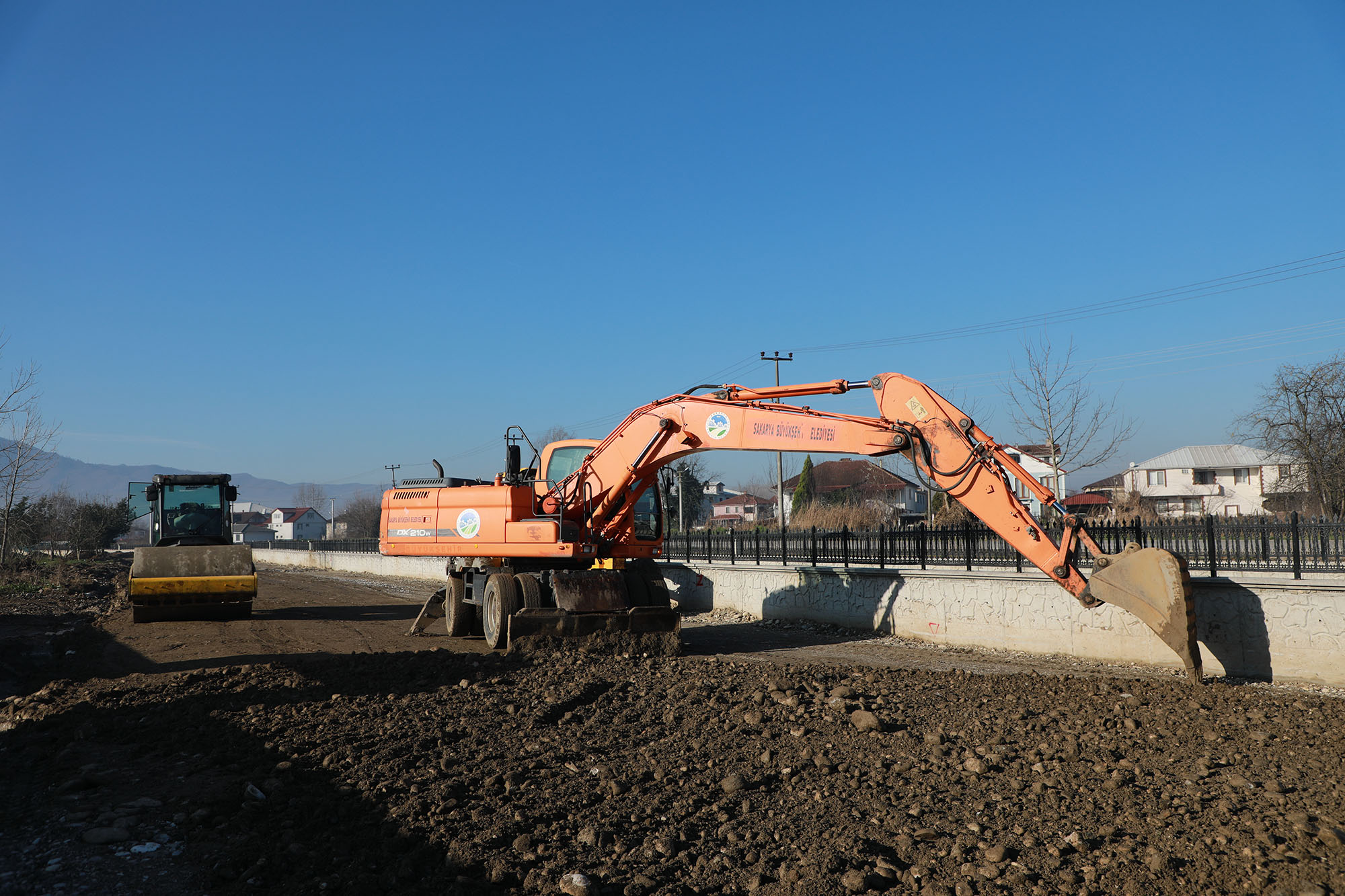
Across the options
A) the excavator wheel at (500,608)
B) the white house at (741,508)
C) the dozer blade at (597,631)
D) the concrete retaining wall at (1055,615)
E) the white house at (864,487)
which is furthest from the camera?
the white house at (741,508)

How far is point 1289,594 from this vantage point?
32.8 feet

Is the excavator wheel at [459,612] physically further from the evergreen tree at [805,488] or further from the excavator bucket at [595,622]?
the evergreen tree at [805,488]

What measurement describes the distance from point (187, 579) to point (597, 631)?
358 inches

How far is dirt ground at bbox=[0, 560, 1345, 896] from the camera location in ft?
15.1

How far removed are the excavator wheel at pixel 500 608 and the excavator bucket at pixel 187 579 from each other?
6.22 metres

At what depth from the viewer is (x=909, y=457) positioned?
1063cm

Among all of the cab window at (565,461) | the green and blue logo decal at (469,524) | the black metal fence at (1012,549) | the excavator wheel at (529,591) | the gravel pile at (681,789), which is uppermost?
the cab window at (565,461)

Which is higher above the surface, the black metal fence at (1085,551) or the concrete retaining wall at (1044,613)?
the black metal fence at (1085,551)

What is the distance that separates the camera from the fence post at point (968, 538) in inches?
547

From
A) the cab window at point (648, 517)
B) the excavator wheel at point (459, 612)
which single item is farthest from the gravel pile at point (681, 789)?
the excavator wheel at point (459, 612)

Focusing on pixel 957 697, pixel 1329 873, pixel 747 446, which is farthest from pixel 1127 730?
pixel 747 446

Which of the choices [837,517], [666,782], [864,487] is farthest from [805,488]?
[666,782]

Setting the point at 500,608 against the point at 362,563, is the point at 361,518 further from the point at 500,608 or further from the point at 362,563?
the point at 500,608

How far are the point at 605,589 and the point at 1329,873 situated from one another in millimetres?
9318
